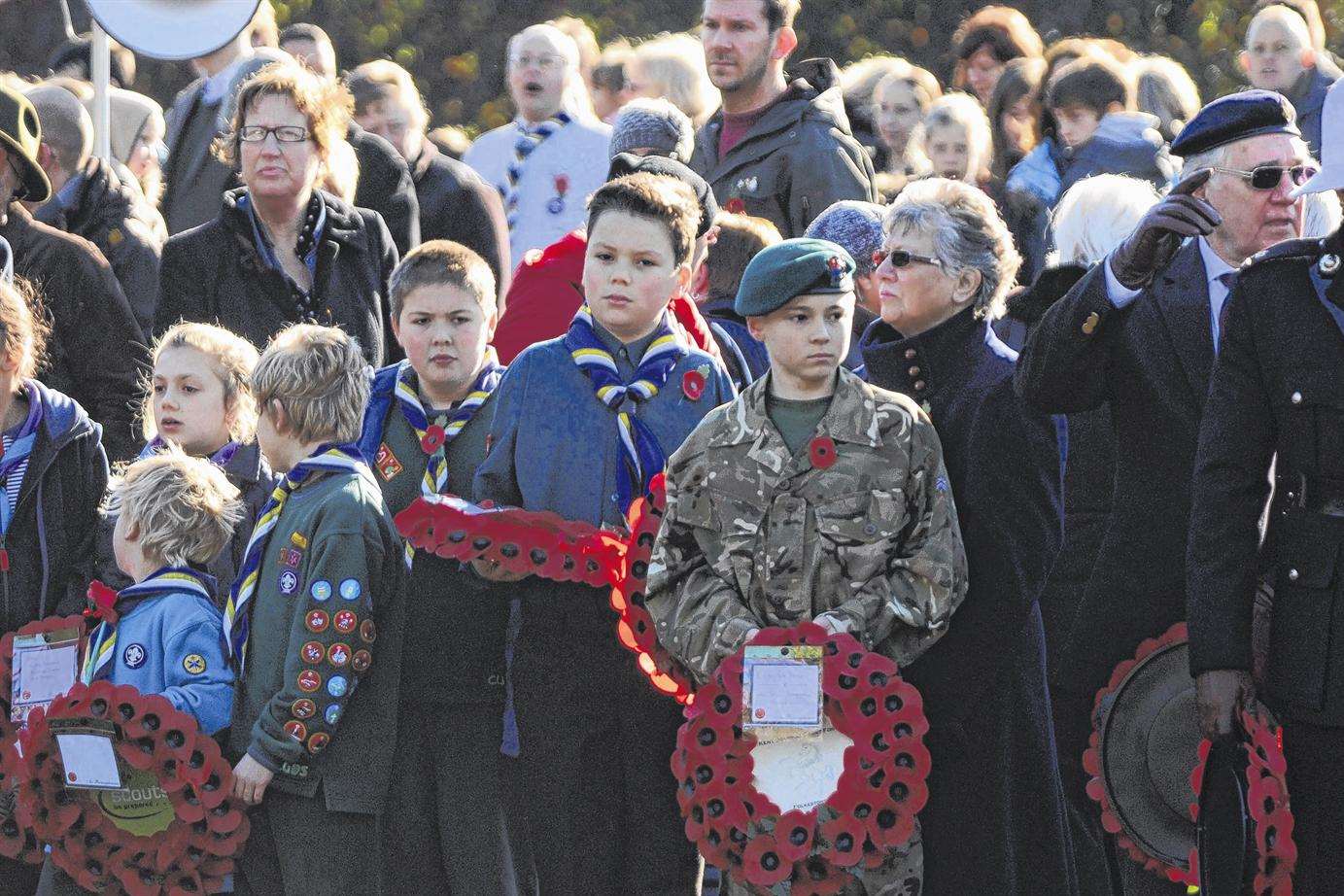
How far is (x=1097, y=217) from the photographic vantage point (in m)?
6.92

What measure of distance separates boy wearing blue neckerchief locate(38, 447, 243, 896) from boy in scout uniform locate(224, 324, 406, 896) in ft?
0.25

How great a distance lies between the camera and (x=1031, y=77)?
1025cm

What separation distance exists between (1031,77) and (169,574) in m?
5.24

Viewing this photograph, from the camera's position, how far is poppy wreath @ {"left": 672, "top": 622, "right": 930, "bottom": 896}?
206 inches

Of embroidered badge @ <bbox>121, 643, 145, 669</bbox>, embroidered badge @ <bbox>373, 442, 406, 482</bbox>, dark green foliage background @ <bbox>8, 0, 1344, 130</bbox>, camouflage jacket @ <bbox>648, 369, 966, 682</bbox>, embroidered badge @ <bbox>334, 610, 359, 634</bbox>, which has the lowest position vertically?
embroidered badge @ <bbox>121, 643, 145, 669</bbox>

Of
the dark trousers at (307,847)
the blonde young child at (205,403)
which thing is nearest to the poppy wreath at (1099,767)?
the dark trousers at (307,847)

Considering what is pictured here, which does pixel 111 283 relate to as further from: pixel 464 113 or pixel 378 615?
pixel 464 113

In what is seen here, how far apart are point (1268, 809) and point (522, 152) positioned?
5493 mm

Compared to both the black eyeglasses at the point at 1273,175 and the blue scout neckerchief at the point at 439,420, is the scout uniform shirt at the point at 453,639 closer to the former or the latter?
the blue scout neckerchief at the point at 439,420

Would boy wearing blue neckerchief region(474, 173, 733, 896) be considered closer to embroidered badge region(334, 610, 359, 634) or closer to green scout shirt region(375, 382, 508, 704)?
green scout shirt region(375, 382, 508, 704)

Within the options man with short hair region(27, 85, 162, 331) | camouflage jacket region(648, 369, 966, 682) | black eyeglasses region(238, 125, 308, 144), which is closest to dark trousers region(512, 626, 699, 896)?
camouflage jacket region(648, 369, 966, 682)

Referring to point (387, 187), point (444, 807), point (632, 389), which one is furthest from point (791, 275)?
point (387, 187)

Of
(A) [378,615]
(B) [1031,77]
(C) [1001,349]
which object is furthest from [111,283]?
(B) [1031,77]

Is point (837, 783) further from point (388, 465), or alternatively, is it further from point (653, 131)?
point (653, 131)
